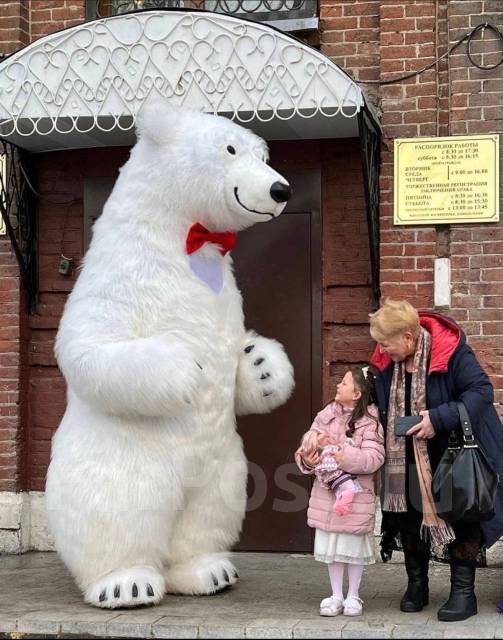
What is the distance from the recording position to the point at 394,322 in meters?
5.39

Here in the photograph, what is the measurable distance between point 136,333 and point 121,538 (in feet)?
3.44

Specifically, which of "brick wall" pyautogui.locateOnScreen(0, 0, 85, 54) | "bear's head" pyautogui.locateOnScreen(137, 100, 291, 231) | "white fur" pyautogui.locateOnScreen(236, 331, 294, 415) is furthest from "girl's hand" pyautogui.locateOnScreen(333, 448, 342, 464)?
"brick wall" pyautogui.locateOnScreen(0, 0, 85, 54)

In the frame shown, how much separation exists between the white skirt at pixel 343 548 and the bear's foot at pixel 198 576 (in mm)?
743

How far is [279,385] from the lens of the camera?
19.4 feet

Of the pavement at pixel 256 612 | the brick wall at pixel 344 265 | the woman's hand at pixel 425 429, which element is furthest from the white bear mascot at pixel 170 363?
the brick wall at pixel 344 265

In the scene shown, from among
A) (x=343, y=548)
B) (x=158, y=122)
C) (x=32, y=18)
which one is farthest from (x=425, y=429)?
(x=32, y=18)

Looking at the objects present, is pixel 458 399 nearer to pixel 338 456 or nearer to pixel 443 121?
pixel 338 456

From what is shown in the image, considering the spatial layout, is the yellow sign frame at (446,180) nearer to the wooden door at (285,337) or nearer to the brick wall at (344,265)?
the brick wall at (344,265)

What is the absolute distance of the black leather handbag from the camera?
5172 mm

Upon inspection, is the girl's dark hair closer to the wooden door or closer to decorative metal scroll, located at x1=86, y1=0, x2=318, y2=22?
the wooden door

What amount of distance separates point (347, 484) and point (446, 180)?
8.36ft

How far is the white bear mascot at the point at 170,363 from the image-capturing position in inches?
217

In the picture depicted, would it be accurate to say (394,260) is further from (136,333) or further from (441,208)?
(136,333)

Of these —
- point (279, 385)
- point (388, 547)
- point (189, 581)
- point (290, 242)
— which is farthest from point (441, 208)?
point (189, 581)
